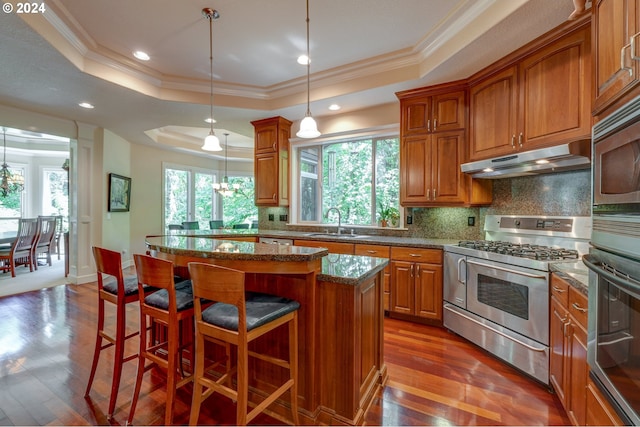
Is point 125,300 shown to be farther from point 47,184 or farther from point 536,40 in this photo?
point 47,184

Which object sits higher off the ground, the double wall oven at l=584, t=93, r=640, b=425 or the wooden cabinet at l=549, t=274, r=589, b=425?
the double wall oven at l=584, t=93, r=640, b=425

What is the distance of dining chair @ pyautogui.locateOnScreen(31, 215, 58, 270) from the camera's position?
5.46 m

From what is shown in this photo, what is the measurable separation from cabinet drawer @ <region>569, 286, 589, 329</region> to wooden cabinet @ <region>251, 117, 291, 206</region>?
3494 mm

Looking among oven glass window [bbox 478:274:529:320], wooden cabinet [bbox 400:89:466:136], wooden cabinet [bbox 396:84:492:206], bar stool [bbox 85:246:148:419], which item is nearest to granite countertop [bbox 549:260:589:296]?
oven glass window [bbox 478:274:529:320]

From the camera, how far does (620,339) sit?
97cm

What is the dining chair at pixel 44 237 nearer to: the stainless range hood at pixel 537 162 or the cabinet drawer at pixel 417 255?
the cabinet drawer at pixel 417 255

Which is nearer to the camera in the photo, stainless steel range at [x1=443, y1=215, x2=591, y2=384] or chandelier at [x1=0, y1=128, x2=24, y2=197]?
stainless steel range at [x1=443, y1=215, x2=591, y2=384]

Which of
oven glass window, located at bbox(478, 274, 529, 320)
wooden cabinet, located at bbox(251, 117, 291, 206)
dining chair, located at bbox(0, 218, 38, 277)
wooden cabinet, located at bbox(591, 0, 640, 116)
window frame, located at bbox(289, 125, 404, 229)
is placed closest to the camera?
wooden cabinet, located at bbox(591, 0, 640, 116)

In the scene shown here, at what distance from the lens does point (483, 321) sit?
2.48 metres

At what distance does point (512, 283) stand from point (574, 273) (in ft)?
1.88

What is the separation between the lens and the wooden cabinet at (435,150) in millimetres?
3051

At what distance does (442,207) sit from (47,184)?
31.5 feet

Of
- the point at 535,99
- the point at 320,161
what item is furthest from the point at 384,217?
the point at 535,99

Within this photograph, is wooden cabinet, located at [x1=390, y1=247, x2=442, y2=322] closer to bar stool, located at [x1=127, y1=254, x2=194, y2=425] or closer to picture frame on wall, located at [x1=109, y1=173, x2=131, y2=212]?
bar stool, located at [x1=127, y1=254, x2=194, y2=425]
